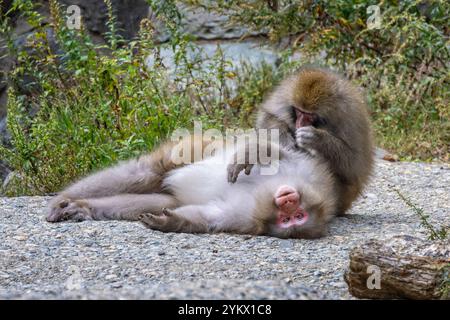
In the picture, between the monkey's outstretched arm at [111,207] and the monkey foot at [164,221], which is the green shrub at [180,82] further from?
the monkey foot at [164,221]

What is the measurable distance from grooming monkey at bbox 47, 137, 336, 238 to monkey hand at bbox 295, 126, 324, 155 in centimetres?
7

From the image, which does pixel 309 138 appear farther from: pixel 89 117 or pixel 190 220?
pixel 89 117

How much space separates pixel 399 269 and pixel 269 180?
5.49ft

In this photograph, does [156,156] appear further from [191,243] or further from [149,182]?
[191,243]

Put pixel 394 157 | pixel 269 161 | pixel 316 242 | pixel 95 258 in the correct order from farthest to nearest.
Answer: pixel 394 157 → pixel 269 161 → pixel 316 242 → pixel 95 258

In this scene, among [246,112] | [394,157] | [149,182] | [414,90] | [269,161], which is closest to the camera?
[269,161]

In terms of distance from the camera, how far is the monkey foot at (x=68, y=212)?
5.44m

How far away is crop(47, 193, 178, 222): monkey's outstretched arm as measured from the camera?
5457 millimetres

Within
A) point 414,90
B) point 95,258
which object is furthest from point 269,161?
point 414,90

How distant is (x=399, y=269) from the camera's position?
3.61 metres

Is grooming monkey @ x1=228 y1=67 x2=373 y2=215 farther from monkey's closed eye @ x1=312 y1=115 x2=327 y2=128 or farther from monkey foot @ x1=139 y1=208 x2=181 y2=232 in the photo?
monkey foot @ x1=139 y1=208 x2=181 y2=232

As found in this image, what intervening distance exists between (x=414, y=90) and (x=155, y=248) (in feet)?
21.7

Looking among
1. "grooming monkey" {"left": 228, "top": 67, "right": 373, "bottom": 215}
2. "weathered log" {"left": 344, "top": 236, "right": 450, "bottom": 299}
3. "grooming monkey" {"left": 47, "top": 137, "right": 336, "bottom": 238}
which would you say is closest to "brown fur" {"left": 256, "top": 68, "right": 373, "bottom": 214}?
"grooming monkey" {"left": 228, "top": 67, "right": 373, "bottom": 215}

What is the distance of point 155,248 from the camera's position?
470cm
